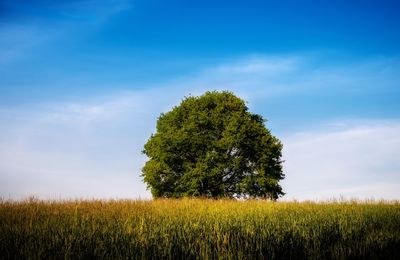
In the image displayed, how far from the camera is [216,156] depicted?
25703 mm

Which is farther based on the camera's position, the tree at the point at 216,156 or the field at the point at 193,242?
the tree at the point at 216,156

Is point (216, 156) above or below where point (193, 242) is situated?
above

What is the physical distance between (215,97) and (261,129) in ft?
13.6

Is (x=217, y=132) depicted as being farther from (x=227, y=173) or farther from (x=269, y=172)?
(x=269, y=172)

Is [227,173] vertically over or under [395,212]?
over

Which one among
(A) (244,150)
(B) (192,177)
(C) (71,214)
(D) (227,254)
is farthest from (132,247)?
(A) (244,150)

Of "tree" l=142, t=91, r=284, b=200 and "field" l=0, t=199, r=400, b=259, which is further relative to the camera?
"tree" l=142, t=91, r=284, b=200

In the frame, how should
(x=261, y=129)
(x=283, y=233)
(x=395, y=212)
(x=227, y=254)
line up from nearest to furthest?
(x=227, y=254)
(x=283, y=233)
(x=395, y=212)
(x=261, y=129)

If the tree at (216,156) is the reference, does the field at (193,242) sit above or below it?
below

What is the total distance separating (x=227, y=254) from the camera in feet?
22.8

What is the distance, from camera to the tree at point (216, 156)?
85.8ft

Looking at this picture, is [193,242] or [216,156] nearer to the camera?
[193,242]

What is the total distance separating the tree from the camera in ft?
85.8

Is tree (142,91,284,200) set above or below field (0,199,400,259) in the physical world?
above
